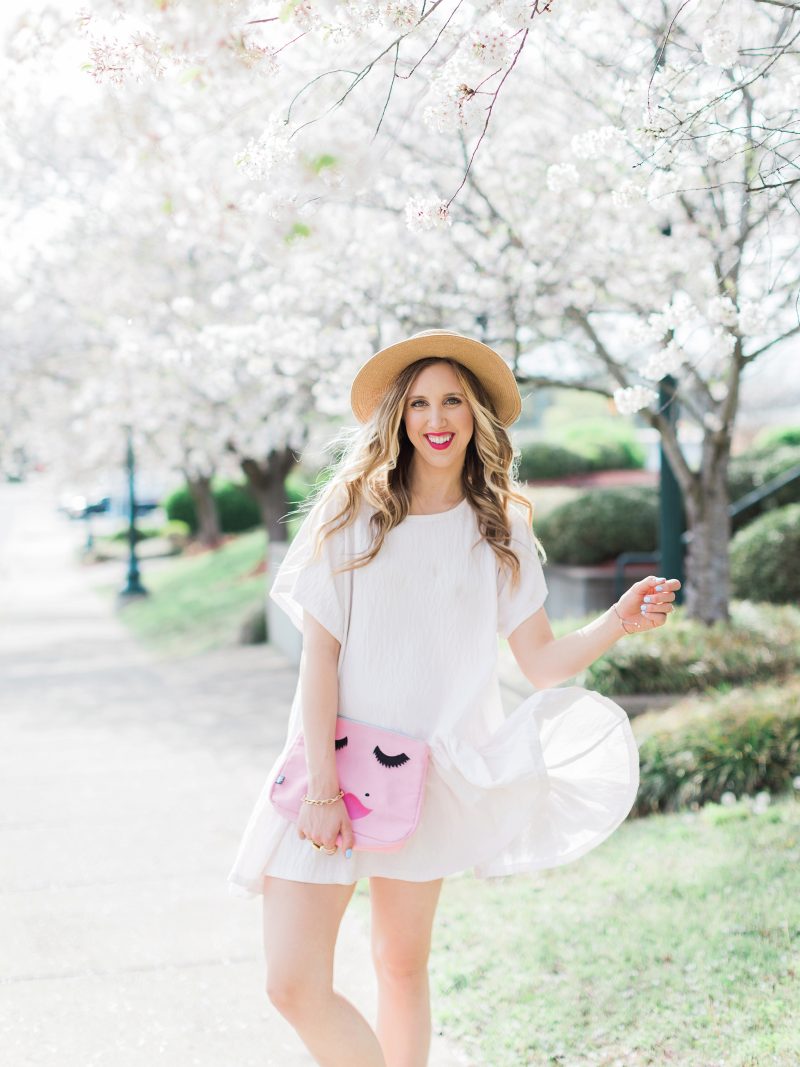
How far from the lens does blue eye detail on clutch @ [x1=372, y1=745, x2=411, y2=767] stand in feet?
8.51

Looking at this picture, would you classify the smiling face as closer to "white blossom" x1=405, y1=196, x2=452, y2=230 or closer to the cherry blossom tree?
"white blossom" x1=405, y1=196, x2=452, y2=230

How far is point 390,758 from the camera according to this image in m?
2.60

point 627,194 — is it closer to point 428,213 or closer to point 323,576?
point 428,213

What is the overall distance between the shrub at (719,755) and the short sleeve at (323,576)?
10.9 feet

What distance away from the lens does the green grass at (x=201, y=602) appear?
13972 mm

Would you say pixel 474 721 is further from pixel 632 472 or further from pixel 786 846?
pixel 632 472

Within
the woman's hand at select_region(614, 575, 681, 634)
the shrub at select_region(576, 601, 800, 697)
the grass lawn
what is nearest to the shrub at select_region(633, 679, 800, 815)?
the grass lawn

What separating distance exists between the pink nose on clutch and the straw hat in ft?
3.12

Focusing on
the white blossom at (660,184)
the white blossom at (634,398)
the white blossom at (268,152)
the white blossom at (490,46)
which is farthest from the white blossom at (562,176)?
the white blossom at (268,152)

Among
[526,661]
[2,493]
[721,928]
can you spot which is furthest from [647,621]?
[2,493]

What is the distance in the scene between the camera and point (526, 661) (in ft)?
9.26

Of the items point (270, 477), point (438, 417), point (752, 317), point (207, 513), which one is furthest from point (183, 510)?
point (438, 417)

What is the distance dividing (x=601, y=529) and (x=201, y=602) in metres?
7.81

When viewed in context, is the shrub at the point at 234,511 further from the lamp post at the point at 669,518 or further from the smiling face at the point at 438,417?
the smiling face at the point at 438,417
